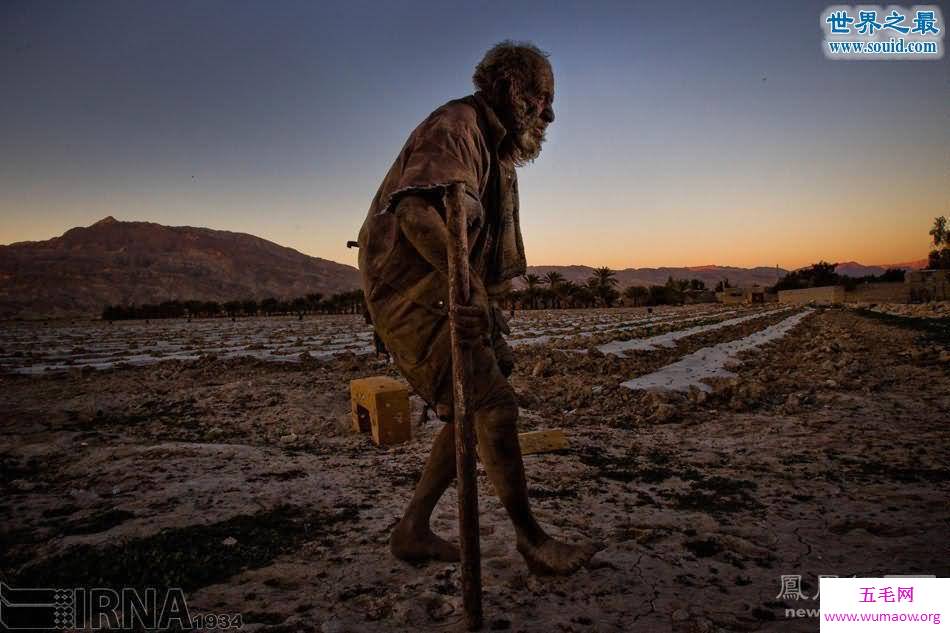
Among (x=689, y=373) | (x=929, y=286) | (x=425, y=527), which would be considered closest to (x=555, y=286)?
(x=929, y=286)

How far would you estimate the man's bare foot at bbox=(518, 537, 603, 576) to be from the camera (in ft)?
5.07

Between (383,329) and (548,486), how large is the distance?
148 centimetres

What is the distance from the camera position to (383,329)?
162cm

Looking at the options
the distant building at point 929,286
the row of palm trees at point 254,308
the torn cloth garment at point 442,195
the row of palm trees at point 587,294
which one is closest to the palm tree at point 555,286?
the row of palm trees at point 587,294

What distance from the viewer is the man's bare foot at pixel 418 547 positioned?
1714mm

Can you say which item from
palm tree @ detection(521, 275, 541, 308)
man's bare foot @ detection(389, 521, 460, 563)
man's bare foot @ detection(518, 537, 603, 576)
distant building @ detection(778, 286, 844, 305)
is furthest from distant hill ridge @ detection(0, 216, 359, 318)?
distant building @ detection(778, 286, 844, 305)

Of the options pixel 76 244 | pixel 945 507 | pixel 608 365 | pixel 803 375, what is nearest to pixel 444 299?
pixel 945 507

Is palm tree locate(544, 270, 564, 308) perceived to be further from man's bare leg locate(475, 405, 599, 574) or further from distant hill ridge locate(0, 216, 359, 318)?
distant hill ridge locate(0, 216, 359, 318)

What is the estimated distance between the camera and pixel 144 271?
119062 millimetres

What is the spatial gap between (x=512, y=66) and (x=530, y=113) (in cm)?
18

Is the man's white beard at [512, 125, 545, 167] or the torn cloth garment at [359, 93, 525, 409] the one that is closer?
the torn cloth garment at [359, 93, 525, 409]

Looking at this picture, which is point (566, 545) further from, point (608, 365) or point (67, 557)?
point (608, 365)

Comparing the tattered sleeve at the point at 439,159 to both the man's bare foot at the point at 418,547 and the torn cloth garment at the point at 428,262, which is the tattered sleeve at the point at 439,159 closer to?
the torn cloth garment at the point at 428,262

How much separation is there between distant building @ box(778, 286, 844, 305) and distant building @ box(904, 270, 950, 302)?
5583 millimetres
